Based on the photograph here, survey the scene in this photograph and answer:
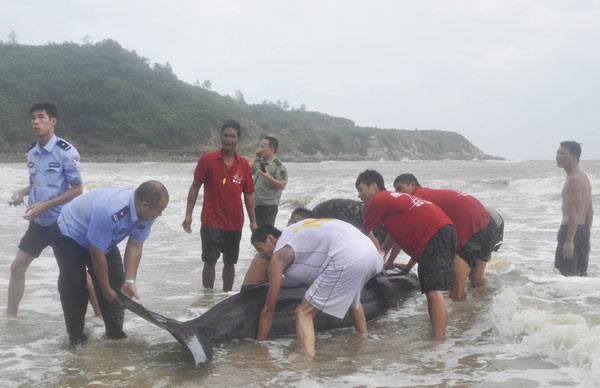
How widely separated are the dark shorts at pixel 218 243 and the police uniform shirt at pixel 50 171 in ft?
5.85

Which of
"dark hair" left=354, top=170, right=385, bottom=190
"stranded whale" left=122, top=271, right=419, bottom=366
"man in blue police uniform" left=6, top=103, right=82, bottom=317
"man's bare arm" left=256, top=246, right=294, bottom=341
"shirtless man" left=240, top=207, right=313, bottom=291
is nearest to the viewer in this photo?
"stranded whale" left=122, top=271, right=419, bottom=366

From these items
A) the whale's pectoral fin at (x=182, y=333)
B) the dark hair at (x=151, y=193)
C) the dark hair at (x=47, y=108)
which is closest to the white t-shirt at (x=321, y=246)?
the whale's pectoral fin at (x=182, y=333)

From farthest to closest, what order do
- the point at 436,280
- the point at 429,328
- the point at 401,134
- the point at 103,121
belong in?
1. the point at 401,134
2. the point at 103,121
3. the point at 429,328
4. the point at 436,280

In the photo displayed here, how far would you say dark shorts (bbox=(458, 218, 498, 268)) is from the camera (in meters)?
6.06

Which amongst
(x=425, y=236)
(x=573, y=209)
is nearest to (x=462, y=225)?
(x=425, y=236)

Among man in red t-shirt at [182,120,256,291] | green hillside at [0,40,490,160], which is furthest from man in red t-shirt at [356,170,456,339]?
green hillside at [0,40,490,160]

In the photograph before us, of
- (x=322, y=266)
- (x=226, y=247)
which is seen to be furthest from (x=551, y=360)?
(x=226, y=247)

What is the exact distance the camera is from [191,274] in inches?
317

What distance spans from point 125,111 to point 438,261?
8557cm

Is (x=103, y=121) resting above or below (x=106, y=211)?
above

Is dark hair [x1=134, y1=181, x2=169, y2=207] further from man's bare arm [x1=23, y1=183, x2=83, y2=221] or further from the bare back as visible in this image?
the bare back

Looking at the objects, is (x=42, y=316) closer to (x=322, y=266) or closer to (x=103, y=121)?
(x=322, y=266)

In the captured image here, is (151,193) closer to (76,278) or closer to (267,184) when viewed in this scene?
(76,278)

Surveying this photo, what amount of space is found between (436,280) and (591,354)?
4.46 ft
